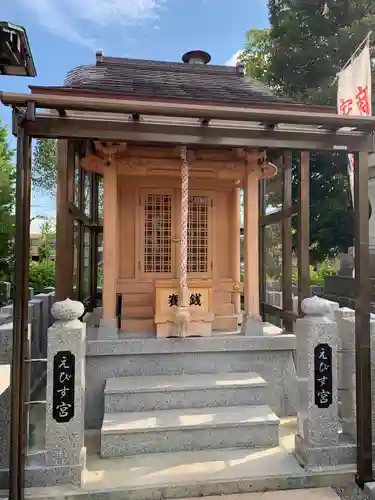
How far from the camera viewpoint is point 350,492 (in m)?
2.98

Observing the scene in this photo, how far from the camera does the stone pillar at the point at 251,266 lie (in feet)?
15.5

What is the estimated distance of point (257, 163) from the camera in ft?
16.9

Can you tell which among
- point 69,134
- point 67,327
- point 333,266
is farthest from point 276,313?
A: point 333,266

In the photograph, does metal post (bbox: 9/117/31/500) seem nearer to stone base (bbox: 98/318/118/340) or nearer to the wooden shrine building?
the wooden shrine building

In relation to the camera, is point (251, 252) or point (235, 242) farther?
point (235, 242)

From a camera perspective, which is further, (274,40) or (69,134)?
(274,40)

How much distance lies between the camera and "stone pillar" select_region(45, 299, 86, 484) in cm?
289

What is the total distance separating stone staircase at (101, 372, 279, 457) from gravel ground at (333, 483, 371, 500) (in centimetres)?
70

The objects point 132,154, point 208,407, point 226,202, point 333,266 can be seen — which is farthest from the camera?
point 333,266

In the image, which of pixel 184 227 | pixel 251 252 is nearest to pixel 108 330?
pixel 184 227

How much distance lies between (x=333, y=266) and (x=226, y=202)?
14.1m

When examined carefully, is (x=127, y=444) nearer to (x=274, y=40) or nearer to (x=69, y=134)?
(x=69, y=134)

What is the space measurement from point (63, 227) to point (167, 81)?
8.57 ft

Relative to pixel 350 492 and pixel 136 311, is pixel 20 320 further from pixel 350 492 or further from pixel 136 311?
pixel 350 492
